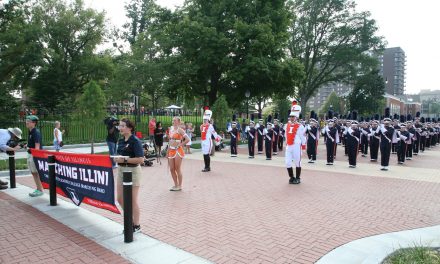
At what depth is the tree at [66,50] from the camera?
36688 millimetres

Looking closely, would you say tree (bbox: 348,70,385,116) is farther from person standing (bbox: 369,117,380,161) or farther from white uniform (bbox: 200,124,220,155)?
white uniform (bbox: 200,124,220,155)

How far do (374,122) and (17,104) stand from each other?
64.7ft

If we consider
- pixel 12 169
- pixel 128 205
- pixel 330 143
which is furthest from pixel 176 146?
pixel 330 143

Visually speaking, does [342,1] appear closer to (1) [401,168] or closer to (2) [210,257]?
(1) [401,168]

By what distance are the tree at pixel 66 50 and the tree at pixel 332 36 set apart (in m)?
24.7

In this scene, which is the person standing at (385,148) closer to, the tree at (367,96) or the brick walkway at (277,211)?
the brick walkway at (277,211)

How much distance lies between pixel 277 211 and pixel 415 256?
2.86 m

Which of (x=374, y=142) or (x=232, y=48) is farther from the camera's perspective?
(x=232, y=48)

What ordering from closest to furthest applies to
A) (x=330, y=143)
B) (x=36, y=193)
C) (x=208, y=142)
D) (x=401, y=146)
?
1. (x=36, y=193)
2. (x=208, y=142)
3. (x=330, y=143)
4. (x=401, y=146)

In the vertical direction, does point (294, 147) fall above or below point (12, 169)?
above

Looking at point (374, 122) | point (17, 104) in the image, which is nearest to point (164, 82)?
point (17, 104)

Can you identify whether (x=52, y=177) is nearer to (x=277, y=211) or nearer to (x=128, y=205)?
(x=128, y=205)

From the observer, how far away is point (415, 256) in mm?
4547

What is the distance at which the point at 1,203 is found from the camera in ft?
24.4
